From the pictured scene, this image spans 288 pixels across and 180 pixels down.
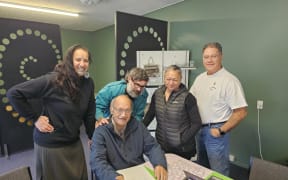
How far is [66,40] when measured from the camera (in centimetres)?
556

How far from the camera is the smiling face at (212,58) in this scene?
1688 millimetres

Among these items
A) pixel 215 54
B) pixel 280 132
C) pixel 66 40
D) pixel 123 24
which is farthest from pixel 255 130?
pixel 66 40

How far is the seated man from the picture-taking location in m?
1.24

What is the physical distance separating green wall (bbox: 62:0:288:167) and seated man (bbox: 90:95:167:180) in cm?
179

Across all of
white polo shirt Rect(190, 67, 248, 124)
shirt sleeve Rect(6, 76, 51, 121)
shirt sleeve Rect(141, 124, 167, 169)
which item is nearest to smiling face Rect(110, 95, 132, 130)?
shirt sleeve Rect(141, 124, 167, 169)

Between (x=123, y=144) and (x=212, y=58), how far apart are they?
1.06 m

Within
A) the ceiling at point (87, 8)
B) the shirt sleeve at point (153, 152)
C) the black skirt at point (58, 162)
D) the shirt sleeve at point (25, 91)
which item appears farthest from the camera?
the ceiling at point (87, 8)

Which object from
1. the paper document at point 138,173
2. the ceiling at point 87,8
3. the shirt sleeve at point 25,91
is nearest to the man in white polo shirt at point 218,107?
the paper document at point 138,173

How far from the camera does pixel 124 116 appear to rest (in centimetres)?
130

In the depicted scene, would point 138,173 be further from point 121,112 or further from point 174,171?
point 121,112

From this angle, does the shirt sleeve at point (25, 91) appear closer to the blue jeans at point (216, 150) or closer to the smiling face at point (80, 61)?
the smiling face at point (80, 61)

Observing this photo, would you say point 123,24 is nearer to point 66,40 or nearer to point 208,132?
point 208,132

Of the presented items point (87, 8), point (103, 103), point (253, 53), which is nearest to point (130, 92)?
point (103, 103)

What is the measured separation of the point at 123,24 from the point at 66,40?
3.61m
